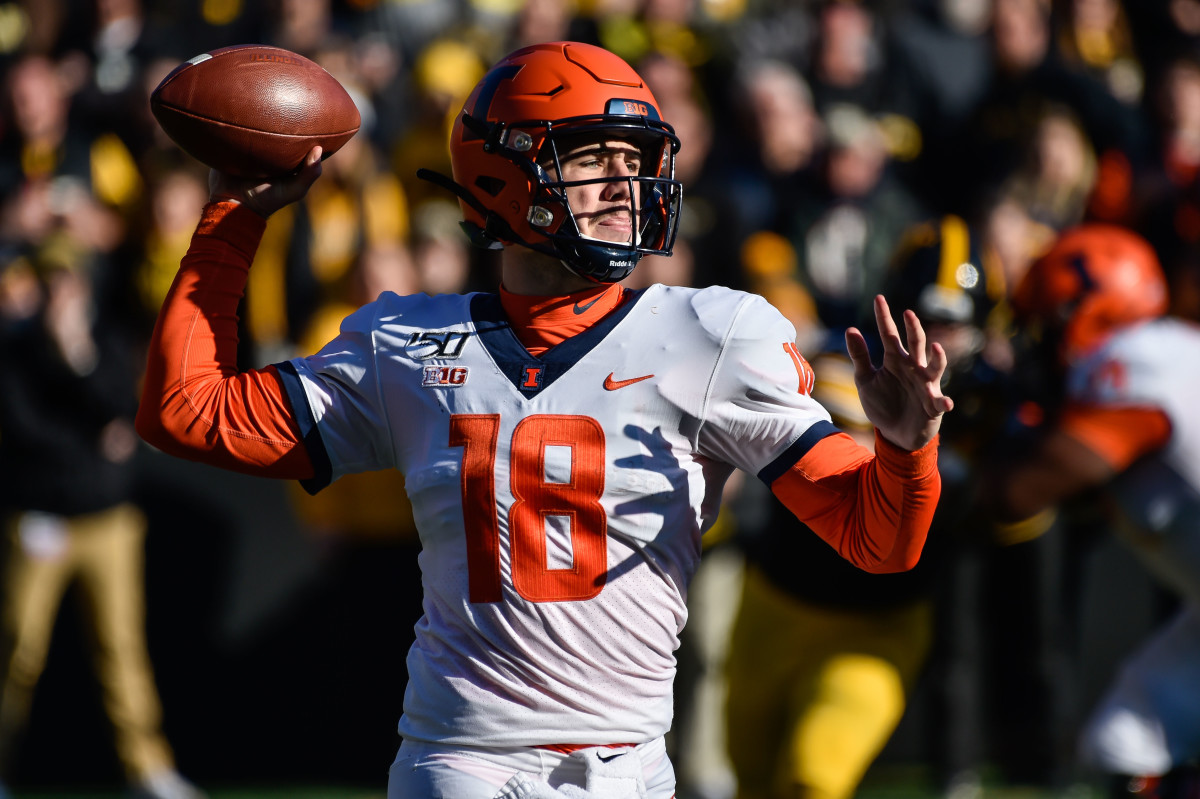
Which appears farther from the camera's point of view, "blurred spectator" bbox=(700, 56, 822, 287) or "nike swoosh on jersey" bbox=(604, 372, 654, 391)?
"blurred spectator" bbox=(700, 56, 822, 287)

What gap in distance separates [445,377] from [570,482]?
31 centimetres

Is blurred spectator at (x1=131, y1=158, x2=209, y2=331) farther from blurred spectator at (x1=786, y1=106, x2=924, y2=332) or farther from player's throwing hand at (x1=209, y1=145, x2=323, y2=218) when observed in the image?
player's throwing hand at (x1=209, y1=145, x2=323, y2=218)

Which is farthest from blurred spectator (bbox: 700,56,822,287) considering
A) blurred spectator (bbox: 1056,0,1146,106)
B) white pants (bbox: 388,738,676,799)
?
white pants (bbox: 388,738,676,799)

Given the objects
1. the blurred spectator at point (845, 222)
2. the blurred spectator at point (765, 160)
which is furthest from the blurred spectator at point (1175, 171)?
the blurred spectator at point (765, 160)

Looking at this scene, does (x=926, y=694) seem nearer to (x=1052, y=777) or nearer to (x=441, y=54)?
(x=1052, y=777)

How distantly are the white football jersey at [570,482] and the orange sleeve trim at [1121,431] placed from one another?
5.83 feet

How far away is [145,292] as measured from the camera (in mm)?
6914

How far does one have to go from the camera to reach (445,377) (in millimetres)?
2660

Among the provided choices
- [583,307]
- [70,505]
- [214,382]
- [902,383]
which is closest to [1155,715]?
[902,383]

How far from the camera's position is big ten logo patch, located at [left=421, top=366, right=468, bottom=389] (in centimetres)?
265

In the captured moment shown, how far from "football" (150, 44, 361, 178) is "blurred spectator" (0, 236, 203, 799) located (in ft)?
12.2

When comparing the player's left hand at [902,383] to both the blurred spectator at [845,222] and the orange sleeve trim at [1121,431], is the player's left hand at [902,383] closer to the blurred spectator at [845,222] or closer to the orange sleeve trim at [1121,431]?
the orange sleeve trim at [1121,431]

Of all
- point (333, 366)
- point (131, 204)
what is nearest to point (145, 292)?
point (131, 204)

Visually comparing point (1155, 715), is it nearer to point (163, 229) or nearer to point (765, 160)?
point (765, 160)
